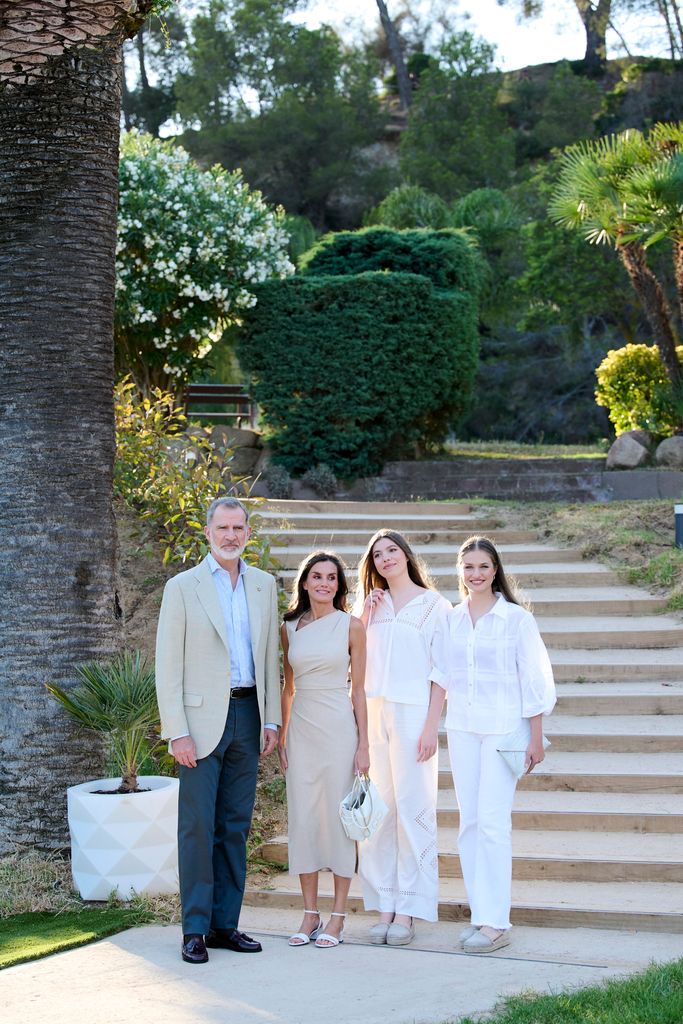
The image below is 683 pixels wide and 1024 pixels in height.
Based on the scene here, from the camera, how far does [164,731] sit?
4.56 metres

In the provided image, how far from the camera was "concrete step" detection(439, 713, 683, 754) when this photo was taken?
6383 millimetres

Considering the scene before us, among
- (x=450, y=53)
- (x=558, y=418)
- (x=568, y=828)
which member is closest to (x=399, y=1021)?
(x=568, y=828)

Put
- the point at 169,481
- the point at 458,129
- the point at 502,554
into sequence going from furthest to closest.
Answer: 1. the point at 458,129
2. the point at 502,554
3. the point at 169,481

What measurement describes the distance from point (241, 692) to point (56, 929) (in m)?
1.24

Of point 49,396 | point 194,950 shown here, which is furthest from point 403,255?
point 194,950

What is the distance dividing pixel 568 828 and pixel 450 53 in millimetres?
30686

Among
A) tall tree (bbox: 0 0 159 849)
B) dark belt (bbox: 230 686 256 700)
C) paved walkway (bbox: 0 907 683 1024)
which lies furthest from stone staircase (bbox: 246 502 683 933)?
tall tree (bbox: 0 0 159 849)

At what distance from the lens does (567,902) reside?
5020mm

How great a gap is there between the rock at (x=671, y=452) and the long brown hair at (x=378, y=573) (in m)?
7.81

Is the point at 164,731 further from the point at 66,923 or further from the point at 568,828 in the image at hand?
the point at 568,828

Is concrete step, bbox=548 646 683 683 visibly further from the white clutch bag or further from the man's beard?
the man's beard

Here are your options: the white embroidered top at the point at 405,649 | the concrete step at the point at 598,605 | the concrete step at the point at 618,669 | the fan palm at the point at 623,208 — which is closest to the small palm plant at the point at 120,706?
the white embroidered top at the point at 405,649

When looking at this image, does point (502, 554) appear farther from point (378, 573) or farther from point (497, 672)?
point (497, 672)

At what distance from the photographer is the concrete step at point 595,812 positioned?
564 centimetres
